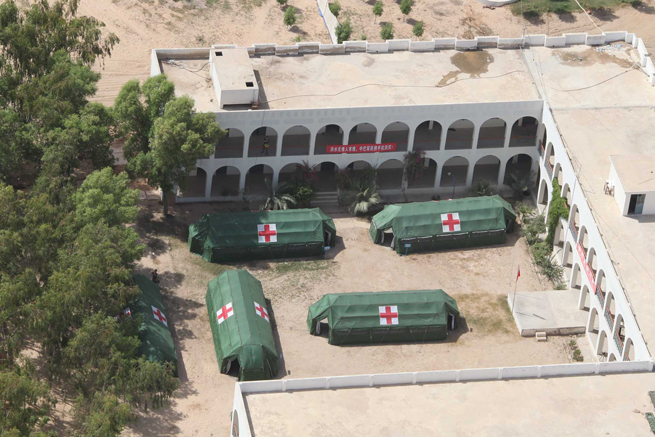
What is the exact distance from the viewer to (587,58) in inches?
3440

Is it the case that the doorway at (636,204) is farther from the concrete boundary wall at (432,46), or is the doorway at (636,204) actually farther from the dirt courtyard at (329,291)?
the concrete boundary wall at (432,46)

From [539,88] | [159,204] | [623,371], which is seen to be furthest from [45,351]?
[539,88]

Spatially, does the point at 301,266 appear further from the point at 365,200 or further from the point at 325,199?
the point at 365,200

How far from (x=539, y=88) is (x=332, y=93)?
1478 centimetres

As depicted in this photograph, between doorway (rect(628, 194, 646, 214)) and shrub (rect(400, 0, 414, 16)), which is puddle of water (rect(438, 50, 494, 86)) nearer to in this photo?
doorway (rect(628, 194, 646, 214))

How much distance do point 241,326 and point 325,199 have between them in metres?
16.8

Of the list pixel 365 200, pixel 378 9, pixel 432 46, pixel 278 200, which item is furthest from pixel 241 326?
pixel 378 9

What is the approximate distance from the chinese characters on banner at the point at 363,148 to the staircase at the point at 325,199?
327cm

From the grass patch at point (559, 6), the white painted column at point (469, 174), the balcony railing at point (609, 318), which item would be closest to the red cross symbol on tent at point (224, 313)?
the balcony railing at point (609, 318)

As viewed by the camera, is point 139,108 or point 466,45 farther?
point 466,45

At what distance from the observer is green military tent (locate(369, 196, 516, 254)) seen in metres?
79.1

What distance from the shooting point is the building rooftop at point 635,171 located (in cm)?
7219

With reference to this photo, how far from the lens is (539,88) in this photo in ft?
275

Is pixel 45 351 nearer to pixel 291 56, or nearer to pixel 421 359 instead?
pixel 421 359
